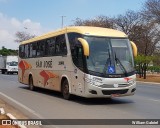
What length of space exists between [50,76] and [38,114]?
6.80 meters

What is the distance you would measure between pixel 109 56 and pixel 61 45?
320 cm

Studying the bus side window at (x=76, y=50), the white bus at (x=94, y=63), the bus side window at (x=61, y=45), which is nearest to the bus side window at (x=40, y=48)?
A: the bus side window at (x=61, y=45)

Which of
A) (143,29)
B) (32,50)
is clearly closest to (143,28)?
(143,29)

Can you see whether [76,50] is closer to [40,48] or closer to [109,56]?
[109,56]

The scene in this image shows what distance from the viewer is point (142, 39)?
61.8 meters

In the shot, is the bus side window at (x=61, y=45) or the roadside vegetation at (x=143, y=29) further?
the roadside vegetation at (x=143, y=29)

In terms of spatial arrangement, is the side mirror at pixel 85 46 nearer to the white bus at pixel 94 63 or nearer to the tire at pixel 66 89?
the white bus at pixel 94 63

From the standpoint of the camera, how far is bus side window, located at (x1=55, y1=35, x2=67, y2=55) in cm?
1741

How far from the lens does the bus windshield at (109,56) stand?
15148mm

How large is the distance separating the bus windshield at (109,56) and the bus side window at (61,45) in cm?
206

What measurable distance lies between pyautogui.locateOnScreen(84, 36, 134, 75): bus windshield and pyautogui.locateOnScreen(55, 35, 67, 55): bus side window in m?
2.06

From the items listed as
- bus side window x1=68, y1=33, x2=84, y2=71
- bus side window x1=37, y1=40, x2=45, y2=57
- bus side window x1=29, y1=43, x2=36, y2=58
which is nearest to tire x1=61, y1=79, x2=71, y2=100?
bus side window x1=68, y1=33, x2=84, y2=71

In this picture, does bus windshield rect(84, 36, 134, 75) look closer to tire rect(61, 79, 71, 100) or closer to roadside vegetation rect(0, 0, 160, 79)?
tire rect(61, 79, 71, 100)

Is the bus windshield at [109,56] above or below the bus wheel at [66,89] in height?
above
